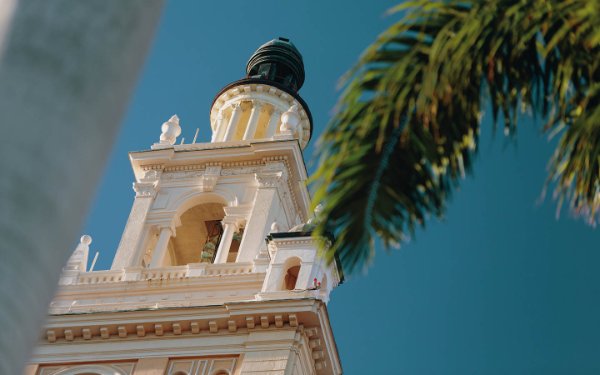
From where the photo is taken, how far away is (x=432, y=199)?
24.8 feet

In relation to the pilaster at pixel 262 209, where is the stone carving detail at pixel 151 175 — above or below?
above

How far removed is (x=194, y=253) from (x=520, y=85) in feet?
107

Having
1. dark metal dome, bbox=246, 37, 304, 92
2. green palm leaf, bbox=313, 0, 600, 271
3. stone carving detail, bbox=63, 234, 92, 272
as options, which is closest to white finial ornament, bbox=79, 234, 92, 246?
stone carving detail, bbox=63, 234, 92, 272

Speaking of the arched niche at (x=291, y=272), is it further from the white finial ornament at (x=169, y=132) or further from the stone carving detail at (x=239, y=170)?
the white finial ornament at (x=169, y=132)

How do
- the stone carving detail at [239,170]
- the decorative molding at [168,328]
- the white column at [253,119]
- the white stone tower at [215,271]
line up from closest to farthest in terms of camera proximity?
the decorative molding at [168,328], the white stone tower at [215,271], the stone carving detail at [239,170], the white column at [253,119]

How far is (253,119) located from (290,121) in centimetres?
221

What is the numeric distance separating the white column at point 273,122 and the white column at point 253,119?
0.51 metres

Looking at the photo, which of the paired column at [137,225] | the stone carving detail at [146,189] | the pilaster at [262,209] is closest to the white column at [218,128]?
the paired column at [137,225]

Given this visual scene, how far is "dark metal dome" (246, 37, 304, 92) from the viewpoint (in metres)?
46.6

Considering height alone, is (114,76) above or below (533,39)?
below

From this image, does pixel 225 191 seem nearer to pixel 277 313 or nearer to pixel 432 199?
pixel 277 313

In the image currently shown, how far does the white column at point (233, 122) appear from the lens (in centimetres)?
4231

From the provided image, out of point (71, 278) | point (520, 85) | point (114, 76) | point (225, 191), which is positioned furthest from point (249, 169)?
point (114, 76)

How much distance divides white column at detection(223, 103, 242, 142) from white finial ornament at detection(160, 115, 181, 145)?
1814 millimetres
